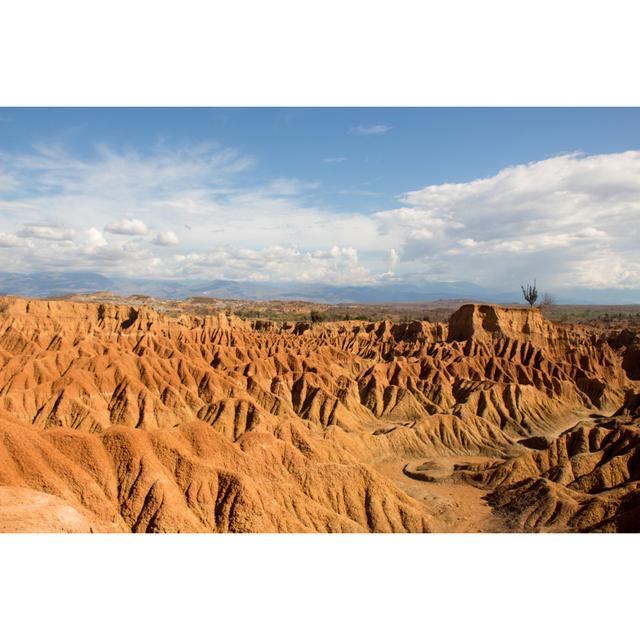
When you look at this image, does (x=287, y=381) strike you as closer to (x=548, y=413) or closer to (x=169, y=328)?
(x=548, y=413)

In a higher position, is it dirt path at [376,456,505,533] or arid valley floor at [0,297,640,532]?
arid valley floor at [0,297,640,532]

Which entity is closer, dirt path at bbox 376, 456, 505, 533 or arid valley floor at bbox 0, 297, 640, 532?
arid valley floor at bbox 0, 297, 640, 532

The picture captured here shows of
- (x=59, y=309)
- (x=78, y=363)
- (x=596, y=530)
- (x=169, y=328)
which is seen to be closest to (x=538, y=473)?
(x=596, y=530)

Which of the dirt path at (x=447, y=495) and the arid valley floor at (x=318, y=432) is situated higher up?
the arid valley floor at (x=318, y=432)

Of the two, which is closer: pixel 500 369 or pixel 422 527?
pixel 422 527

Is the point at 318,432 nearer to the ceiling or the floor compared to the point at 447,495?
nearer to the ceiling

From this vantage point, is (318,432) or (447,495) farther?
(318,432)

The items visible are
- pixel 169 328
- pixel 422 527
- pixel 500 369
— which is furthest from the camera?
pixel 169 328

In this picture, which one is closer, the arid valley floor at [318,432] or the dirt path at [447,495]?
the arid valley floor at [318,432]
